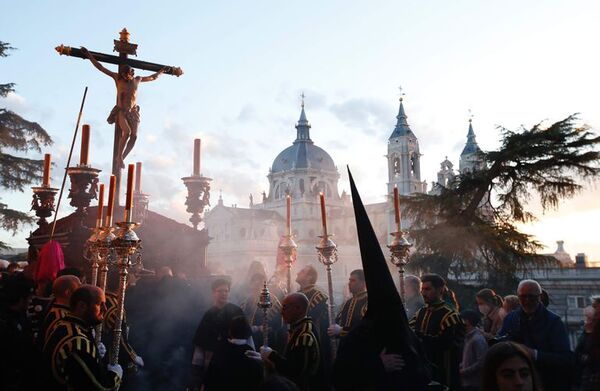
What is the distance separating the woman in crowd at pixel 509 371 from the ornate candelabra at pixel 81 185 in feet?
22.8

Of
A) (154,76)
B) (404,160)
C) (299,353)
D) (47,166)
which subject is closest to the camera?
(299,353)

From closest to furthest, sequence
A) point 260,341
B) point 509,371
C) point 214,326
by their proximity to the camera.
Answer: point 509,371 < point 214,326 < point 260,341

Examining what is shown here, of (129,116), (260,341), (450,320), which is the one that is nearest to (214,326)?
(260,341)

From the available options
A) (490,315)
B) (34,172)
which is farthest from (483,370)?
(34,172)

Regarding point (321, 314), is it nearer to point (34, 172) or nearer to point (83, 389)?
point (83, 389)

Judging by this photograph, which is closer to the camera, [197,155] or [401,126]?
[197,155]

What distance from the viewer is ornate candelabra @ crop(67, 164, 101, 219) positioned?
8.10 m

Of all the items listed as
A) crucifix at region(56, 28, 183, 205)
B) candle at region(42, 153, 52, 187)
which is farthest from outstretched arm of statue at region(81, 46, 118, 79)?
candle at region(42, 153, 52, 187)

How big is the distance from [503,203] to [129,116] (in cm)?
→ 1265

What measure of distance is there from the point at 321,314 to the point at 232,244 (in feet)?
205

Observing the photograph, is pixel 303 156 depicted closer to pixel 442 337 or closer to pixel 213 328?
pixel 213 328

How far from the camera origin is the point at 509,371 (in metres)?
2.95

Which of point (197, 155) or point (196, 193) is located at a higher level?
point (197, 155)

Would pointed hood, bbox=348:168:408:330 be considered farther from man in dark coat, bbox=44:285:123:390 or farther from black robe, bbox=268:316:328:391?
man in dark coat, bbox=44:285:123:390
